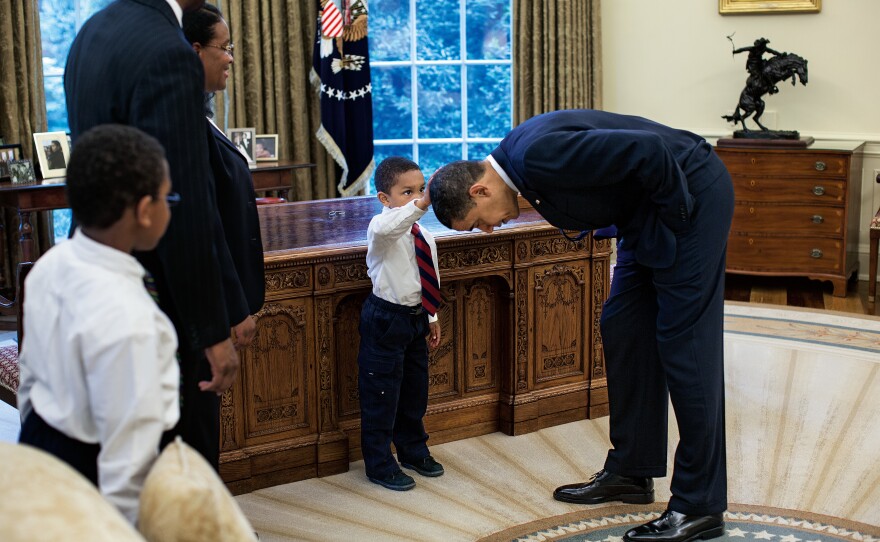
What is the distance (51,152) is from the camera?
627cm

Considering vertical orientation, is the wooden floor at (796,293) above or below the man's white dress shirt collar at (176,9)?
below

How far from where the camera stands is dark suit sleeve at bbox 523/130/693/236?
9.73 ft

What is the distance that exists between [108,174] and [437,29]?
6.39 meters

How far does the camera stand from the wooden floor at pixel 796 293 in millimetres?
6711

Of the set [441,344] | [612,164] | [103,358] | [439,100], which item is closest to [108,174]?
[103,358]

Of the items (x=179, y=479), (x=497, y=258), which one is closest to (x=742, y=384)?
(x=497, y=258)

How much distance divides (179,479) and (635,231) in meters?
1.89

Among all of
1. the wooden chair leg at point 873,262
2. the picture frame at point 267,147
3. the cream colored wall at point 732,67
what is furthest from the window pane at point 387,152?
the wooden chair leg at point 873,262

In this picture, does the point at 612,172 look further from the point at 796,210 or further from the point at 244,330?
the point at 796,210

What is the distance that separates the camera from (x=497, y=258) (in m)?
4.22

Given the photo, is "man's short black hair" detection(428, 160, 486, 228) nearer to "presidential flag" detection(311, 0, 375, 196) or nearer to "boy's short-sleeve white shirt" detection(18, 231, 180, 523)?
"boy's short-sleeve white shirt" detection(18, 231, 180, 523)

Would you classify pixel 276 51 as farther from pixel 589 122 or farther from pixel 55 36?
pixel 589 122

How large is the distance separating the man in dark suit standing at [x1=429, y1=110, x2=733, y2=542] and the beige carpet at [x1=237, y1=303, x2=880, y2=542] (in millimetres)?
424

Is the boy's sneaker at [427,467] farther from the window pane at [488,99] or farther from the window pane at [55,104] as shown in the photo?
the window pane at [488,99]
